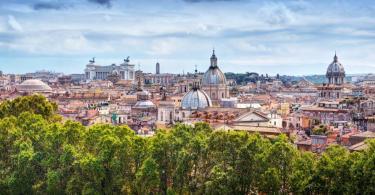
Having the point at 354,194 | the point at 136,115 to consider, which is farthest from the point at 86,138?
the point at 136,115

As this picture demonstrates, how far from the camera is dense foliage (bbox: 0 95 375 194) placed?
25078 mm

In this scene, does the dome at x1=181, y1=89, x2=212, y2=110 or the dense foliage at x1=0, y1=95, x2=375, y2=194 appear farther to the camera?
the dome at x1=181, y1=89, x2=212, y2=110

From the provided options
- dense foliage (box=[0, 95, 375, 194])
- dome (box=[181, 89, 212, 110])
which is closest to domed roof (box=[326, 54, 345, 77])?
dome (box=[181, 89, 212, 110])

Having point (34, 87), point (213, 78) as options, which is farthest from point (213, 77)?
point (34, 87)

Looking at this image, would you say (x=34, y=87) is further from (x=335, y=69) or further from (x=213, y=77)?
(x=335, y=69)

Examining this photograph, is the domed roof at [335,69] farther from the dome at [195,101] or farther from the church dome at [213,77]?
the dome at [195,101]

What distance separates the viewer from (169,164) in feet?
95.9

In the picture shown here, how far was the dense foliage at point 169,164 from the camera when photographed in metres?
25.1

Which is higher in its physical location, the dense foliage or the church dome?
the church dome

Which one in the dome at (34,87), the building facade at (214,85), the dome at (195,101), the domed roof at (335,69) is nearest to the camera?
the dome at (195,101)

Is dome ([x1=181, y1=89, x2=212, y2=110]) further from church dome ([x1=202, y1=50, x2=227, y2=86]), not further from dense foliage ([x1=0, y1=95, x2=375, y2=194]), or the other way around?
dense foliage ([x1=0, y1=95, x2=375, y2=194])

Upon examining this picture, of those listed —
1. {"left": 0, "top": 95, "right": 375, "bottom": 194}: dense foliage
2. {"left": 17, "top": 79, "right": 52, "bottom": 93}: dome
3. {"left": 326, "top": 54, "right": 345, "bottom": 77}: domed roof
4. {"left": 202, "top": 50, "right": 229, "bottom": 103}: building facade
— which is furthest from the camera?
{"left": 17, "top": 79, "right": 52, "bottom": 93}: dome

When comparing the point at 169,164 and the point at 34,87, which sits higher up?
the point at 34,87

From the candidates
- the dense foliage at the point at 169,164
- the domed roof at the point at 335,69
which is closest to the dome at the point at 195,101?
the dense foliage at the point at 169,164
